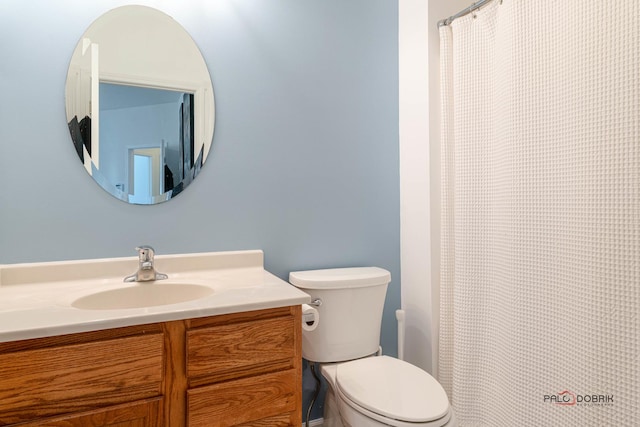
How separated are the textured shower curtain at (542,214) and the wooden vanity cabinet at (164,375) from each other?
89 cm

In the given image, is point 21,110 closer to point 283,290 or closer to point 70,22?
point 70,22

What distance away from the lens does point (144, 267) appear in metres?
1.32

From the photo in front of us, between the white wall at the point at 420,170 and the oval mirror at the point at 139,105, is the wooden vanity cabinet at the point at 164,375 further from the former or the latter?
the white wall at the point at 420,170

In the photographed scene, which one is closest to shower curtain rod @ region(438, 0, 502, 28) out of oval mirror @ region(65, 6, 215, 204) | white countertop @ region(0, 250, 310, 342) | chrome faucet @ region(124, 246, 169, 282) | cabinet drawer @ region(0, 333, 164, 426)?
oval mirror @ region(65, 6, 215, 204)

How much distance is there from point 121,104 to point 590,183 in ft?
5.45

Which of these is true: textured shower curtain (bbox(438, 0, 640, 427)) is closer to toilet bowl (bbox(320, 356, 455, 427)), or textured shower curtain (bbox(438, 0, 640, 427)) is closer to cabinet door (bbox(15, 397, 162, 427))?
toilet bowl (bbox(320, 356, 455, 427))

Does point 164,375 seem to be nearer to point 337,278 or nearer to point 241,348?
point 241,348

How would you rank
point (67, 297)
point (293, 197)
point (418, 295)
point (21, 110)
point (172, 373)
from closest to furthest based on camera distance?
point (172, 373)
point (67, 297)
point (21, 110)
point (293, 197)
point (418, 295)

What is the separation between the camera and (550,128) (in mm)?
1333

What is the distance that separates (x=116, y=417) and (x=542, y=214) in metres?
1.47

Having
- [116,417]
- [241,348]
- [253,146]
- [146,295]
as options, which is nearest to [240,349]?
[241,348]

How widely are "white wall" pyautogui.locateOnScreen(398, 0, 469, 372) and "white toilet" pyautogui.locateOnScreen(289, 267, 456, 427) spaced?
0.28m

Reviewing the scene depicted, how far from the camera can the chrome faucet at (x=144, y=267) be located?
52.1 inches

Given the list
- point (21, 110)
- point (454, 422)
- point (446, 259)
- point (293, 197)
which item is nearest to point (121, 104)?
point (21, 110)
